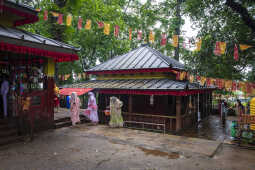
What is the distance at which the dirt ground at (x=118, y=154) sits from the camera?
552cm

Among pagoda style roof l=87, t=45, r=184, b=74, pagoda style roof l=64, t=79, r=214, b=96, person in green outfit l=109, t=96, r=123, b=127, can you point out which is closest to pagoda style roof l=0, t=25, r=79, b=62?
person in green outfit l=109, t=96, r=123, b=127

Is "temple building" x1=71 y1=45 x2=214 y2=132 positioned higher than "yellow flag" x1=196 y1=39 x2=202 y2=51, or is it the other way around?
"yellow flag" x1=196 y1=39 x2=202 y2=51

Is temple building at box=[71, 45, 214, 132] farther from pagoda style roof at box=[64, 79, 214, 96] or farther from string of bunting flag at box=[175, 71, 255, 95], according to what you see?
string of bunting flag at box=[175, 71, 255, 95]

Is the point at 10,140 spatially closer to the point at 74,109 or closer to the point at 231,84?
the point at 74,109

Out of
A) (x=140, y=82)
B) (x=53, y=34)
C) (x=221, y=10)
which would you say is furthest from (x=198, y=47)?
(x=53, y=34)

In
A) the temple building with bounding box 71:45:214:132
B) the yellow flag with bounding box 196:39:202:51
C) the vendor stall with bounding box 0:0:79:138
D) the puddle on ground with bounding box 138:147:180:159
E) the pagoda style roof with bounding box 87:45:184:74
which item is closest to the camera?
the puddle on ground with bounding box 138:147:180:159

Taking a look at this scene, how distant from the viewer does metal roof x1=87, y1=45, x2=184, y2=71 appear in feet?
44.5

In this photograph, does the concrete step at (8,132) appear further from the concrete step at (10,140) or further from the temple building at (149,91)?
the temple building at (149,91)

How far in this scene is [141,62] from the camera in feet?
47.4

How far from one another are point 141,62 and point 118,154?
9097 millimetres

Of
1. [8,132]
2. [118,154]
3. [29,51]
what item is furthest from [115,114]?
[29,51]

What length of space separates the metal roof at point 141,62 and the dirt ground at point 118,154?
6.20m

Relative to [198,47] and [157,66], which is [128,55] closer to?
[157,66]

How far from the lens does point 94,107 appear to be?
40.3 ft
